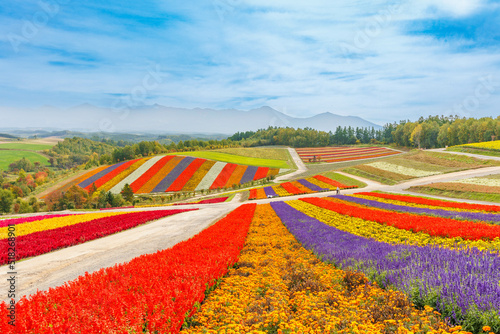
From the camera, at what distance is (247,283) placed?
23.0ft

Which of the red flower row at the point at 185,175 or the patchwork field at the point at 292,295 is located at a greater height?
the patchwork field at the point at 292,295

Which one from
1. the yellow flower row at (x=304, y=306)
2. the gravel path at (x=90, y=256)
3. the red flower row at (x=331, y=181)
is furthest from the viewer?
the red flower row at (x=331, y=181)

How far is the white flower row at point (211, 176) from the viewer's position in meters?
69.1

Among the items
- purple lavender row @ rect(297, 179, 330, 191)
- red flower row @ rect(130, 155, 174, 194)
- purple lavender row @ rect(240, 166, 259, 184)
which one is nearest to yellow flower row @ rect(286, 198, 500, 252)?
purple lavender row @ rect(297, 179, 330, 191)

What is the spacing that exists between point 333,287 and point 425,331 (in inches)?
105

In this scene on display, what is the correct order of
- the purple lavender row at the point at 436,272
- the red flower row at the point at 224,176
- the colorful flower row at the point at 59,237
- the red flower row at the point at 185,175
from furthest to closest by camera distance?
the red flower row at the point at 224,176, the red flower row at the point at 185,175, the colorful flower row at the point at 59,237, the purple lavender row at the point at 436,272

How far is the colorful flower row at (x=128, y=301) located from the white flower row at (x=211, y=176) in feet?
199

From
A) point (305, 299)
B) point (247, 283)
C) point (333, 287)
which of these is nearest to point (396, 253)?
point (333, 287)

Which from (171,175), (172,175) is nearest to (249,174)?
(172,175)

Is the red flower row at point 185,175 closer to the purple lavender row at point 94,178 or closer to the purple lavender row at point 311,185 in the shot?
the purple lavender row at point 94,178

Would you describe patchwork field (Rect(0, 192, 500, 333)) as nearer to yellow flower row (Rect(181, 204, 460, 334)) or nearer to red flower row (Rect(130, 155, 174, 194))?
yellow flower row (Rect(181, 204, 460, 334))

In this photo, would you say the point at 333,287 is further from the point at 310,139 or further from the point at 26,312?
the point at 310,139

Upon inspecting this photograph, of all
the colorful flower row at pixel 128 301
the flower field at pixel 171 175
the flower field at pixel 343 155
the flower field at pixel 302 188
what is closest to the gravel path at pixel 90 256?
the colorful flower row at pixel 128 301

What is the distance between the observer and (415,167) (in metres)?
60.7
